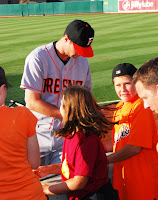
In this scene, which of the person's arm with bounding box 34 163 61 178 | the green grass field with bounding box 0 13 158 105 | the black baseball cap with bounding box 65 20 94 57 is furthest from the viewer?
the green grass field with bounding box 0 13 158 105

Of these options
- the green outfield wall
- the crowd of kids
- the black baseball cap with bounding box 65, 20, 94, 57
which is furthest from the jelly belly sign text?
the black baseball cap with bounding box 65, 20, 94, 57

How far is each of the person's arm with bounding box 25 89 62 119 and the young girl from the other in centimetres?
113

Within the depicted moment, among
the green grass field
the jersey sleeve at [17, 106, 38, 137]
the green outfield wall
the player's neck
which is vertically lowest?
the green grass field

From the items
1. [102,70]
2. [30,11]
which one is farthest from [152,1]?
[102,70]

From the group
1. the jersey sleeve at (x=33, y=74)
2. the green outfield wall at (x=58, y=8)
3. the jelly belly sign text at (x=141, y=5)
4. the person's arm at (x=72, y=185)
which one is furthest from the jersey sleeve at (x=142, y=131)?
the green outfield wall at (x=58, y=8)

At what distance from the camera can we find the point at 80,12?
48000 mm

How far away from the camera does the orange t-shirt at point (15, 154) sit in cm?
249

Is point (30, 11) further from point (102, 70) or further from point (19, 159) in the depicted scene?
point (19, 159)

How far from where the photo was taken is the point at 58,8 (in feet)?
159

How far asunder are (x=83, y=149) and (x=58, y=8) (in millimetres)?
47937

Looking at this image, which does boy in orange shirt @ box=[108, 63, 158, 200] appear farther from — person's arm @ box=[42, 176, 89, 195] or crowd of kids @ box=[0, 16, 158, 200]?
person's arm @ box=[42, 176, 89, 195]

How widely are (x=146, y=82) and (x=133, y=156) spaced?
1.06 meters

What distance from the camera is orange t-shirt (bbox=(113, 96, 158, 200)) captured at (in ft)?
10.2

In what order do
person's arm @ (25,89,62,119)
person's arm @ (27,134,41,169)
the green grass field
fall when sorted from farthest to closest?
1. the green grass field
2. person's arm @ (25,89,62,119)
3. person's arm @ (27,134,41,169)
